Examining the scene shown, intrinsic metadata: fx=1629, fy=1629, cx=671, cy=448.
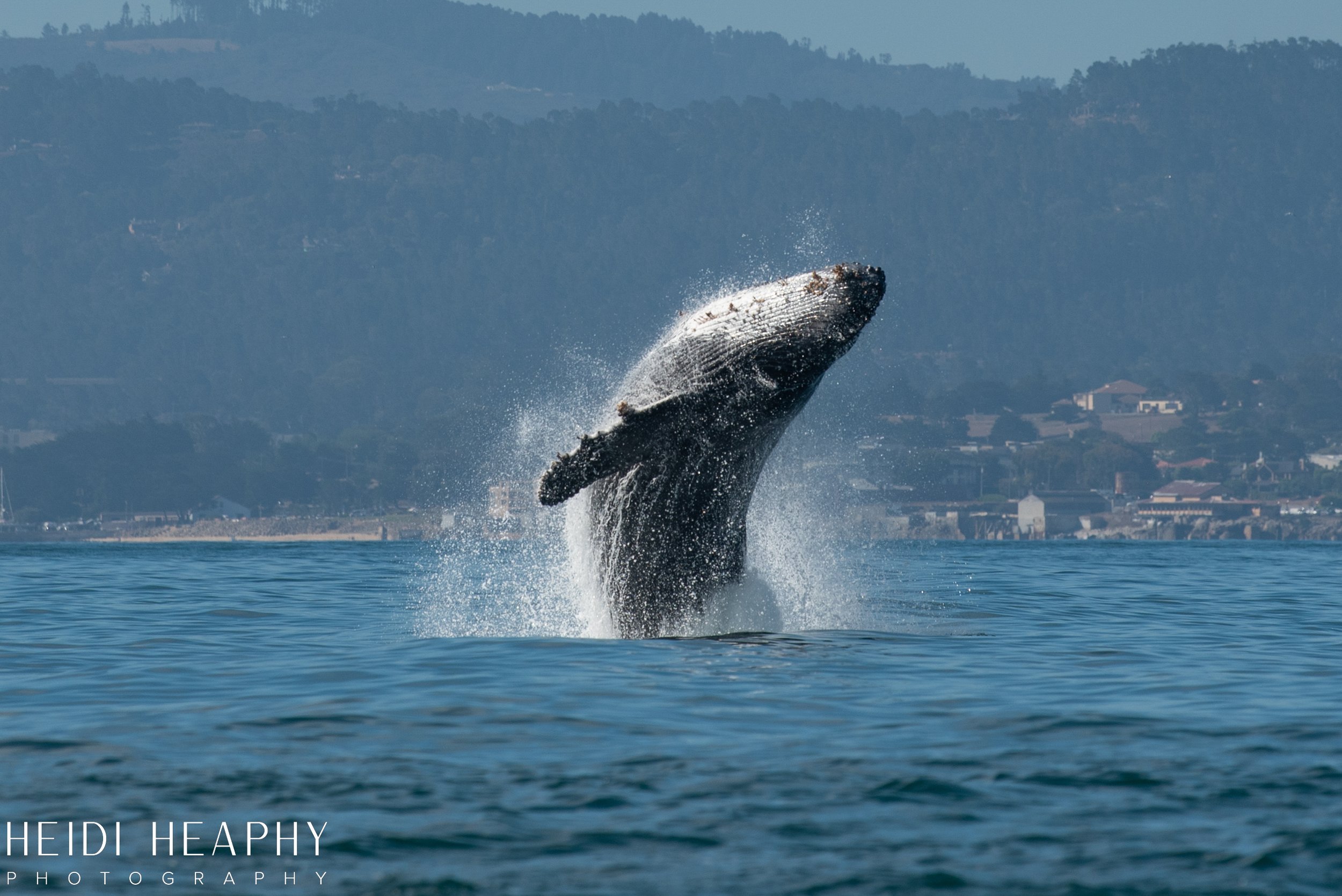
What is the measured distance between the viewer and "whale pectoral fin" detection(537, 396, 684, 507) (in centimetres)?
1574

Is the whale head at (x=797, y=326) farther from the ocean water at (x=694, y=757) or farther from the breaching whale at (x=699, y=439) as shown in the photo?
the ocean water at (x=694, y=757)

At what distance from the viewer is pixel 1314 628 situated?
2452 cm

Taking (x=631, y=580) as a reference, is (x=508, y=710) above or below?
below

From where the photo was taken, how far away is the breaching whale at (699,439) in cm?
1656

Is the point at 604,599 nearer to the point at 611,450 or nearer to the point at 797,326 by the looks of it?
the point at 611,450

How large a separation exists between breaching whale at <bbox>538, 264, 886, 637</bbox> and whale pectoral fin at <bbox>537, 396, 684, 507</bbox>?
15mm

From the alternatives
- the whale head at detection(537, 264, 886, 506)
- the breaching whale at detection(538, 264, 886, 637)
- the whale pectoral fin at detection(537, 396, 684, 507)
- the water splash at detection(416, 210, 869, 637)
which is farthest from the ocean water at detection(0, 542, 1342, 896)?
the whale head at detection(537, 264, 886, 506)

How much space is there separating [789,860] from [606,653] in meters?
7.10

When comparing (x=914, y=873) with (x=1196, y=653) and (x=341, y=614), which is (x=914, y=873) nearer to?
(x=1196, y=653)

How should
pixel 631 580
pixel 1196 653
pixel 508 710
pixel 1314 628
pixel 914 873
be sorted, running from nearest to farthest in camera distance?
pixel 914 873 → pixel 508 710 → pixel 631 580 → pixel 1196 653 → pixel 1314 628

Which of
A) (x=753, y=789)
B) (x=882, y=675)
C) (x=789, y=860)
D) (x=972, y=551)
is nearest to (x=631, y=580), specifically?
(x=882, y=675)

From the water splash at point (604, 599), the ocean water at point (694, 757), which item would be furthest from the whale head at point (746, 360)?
the ocean water at point (694, 757)

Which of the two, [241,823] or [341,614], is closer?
[241,823]

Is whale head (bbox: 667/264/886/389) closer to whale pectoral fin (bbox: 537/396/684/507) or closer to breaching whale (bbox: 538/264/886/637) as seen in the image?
breaching whale (bbox: 538/264/886/637)
